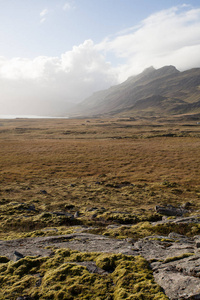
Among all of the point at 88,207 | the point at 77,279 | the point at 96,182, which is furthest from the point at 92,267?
the point at 96,182

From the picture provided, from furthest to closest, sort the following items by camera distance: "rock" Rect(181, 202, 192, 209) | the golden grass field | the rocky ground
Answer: the golden grass field → "rock" Rect(181, 202, 192, 209) → the rocky ground

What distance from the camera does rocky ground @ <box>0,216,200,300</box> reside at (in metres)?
7.95

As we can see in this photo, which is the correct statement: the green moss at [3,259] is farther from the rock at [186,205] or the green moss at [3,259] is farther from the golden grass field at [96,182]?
the rock at [186,205]

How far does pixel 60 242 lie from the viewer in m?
13.1

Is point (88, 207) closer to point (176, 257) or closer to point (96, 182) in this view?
point (96, 182)

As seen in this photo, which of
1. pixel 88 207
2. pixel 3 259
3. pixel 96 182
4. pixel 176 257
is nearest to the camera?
pixel 176 257

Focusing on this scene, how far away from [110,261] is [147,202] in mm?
16858

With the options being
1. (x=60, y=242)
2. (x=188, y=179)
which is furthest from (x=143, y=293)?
(x=188, y=179)

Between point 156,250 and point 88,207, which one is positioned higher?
point 156,250

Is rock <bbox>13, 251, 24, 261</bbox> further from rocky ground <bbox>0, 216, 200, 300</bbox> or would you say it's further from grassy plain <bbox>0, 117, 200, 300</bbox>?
grassy plain <bbox>0, 117, 200, 300</bbox>

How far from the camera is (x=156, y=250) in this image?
1121 cm

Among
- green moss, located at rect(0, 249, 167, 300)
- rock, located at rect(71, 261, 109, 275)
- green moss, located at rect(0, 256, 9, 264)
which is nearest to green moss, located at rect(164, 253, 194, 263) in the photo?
green moss, located at rect(0, 249, 167, 300)

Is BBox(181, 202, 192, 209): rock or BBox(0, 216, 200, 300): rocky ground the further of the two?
BBox(181, 202, 192, 209): rock

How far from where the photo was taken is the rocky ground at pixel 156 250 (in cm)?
795
